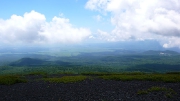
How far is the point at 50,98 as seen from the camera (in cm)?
2214

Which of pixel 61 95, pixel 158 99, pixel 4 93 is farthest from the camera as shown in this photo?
pixel 4 93

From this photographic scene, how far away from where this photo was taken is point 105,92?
24438 mm

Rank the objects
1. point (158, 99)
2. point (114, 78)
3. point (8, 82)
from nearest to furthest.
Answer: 1. point (158, 99)
2. point (8, 82)
3. point (114, 78)

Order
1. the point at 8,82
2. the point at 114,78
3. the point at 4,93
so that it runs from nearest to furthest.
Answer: the point at 4,93, the point at 8,82, the point at 114,78

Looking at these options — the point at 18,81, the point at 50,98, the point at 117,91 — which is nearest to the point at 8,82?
the point at 18,81

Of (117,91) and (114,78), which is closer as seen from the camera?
(117,91)

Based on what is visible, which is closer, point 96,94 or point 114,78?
point 96,94

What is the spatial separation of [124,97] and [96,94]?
3575mm

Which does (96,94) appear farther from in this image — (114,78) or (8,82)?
(8,82)

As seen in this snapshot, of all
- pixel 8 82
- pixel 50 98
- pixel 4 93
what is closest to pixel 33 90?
pixel 4 93

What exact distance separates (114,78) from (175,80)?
10.8 metres

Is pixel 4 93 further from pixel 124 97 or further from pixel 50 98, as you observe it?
pixel 124 97

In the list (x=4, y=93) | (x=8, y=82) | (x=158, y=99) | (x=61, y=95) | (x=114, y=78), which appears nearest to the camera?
(x=158, y=99)

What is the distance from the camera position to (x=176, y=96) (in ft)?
70.9
